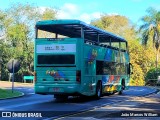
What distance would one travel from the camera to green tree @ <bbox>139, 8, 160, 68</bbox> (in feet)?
222

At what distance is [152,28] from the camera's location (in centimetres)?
6825

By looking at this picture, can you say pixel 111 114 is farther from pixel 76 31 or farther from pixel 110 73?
pixel 110 73

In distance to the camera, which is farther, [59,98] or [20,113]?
[59,98]

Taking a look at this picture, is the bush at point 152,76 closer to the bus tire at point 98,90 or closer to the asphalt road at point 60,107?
the bus tire at point 98,90

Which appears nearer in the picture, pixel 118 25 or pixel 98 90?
pixel 98 90

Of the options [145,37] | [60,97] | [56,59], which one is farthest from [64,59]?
[145,37]

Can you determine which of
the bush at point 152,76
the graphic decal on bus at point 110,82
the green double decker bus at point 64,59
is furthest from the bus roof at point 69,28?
the bush at point 152,76

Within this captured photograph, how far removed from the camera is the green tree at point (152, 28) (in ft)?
222

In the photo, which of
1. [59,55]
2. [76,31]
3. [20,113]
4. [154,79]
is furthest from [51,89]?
[154,79]

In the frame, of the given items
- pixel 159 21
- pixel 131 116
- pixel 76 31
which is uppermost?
pixel 159 21

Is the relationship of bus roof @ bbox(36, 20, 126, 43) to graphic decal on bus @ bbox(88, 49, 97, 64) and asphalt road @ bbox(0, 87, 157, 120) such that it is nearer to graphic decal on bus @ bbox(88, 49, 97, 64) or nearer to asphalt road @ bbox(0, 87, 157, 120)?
graphic decal on bus @ bbox(88, 49, 97, 64)

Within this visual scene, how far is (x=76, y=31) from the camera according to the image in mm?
23438

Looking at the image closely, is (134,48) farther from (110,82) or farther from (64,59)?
(64,59)

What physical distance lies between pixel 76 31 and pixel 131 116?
30.3 feet
